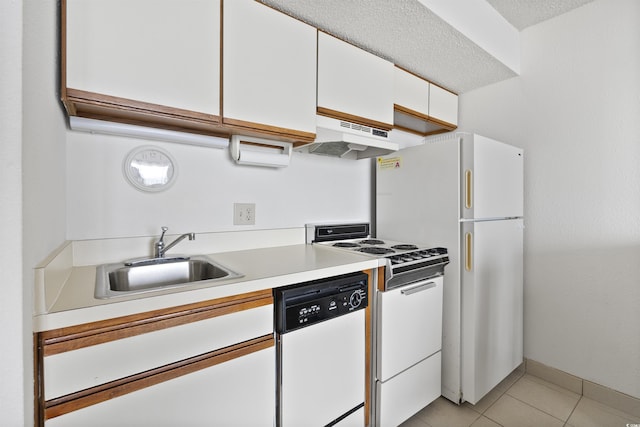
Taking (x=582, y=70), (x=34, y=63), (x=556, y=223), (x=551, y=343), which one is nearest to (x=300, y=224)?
(x=34, y=63)

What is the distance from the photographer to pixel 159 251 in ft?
4.36

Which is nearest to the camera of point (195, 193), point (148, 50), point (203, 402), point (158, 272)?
point (203, 402)

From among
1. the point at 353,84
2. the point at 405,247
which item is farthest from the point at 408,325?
the point at 353,84

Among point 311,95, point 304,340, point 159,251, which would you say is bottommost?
point 304,340

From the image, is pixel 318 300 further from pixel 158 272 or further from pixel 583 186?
pixel 583 186

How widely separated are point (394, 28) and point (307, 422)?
2007 mm

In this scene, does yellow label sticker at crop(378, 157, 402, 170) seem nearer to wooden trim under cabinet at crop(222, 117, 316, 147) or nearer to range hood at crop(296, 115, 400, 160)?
range hood at crop(296, 115, 400, 160)

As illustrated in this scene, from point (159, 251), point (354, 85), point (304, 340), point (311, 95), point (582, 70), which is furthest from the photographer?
point (582, 70)

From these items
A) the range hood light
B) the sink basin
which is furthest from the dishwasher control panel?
the range hood light

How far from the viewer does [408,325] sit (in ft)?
5.08

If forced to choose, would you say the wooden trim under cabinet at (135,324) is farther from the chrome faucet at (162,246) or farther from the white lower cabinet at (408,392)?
the white lower cabinet at (408,392)

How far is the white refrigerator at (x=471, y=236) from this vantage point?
169 cm

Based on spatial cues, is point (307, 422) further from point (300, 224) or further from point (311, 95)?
point (311, 95)

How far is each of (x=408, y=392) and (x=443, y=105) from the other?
2.09 meters
